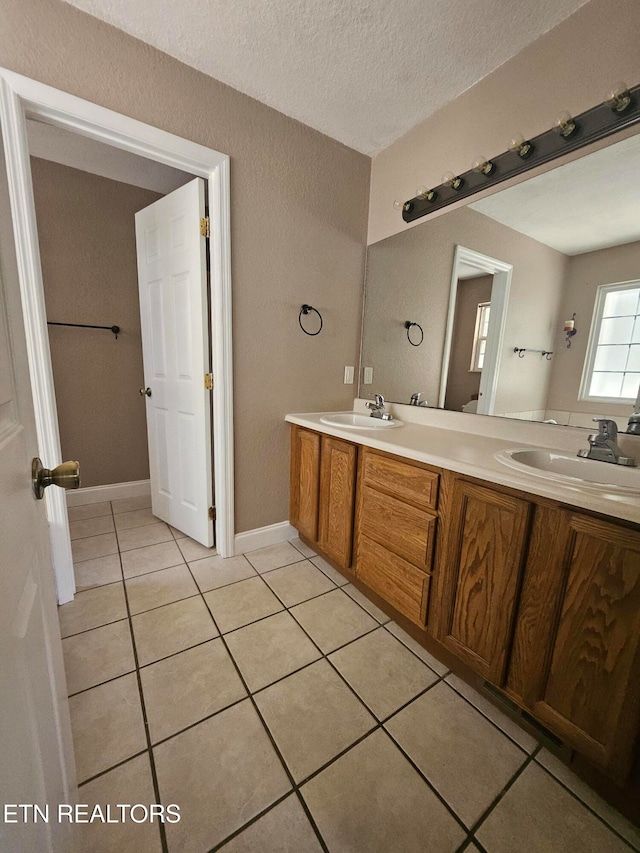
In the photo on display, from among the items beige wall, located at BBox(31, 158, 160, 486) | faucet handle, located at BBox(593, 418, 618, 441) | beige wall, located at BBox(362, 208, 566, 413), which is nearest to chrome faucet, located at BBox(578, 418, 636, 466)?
faucet handle, located at BBox(593, 418, 618, 441)

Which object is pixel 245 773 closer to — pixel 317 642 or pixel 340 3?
pixel 317 642

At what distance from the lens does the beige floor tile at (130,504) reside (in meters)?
2.57

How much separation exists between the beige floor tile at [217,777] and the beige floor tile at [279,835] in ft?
0.08

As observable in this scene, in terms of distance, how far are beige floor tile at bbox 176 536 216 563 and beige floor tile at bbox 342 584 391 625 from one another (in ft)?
2.79

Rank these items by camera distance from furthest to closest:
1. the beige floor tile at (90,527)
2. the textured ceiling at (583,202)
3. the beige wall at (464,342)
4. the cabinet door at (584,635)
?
1. the beige floor tile at (90,527)
2. the beige wall at (464,342)
3. the textured ceiling at (583,202)
4. the cabinet door at (584,635)

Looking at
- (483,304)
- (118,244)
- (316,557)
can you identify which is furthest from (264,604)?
(118,244)

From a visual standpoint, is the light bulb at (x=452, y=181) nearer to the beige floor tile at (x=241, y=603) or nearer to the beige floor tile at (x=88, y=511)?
the beige floor tile at (x=241, y=603)

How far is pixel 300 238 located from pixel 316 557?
6.22 ft

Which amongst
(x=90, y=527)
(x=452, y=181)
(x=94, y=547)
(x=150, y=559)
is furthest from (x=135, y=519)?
(x=452, y=181)

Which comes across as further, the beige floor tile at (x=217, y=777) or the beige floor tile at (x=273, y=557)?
the beige floor tile at (x=273, y=557)

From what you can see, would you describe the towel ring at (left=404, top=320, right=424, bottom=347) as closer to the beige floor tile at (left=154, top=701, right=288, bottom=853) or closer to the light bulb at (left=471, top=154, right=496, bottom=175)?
the light bulb at (left=471, top=154, right=496, bottom=175)

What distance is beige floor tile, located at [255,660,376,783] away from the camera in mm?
1005

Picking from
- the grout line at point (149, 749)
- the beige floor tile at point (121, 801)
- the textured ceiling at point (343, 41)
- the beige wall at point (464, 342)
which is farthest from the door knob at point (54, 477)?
the textured ceiling at point (343, 41)

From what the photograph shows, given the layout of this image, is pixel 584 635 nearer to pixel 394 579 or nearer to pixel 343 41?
pixel 394 579
